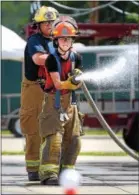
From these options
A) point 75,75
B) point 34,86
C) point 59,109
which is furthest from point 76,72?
point 34,86

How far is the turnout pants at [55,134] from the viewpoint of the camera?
7.29 metres

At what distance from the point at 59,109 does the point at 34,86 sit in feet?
3.00

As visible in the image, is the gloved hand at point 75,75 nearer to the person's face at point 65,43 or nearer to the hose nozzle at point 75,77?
the hose nozzle at point 75,77

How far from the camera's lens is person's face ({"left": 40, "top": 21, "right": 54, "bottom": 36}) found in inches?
312

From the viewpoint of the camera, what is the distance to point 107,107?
17875mm

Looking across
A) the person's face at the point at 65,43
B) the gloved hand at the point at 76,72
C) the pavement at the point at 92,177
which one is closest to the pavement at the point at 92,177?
the pavement at the point at 92,177

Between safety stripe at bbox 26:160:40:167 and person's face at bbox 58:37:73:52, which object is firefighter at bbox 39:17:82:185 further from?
safety stripe at bbox 26:160:40:167

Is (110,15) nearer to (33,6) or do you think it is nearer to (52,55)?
(33,6)

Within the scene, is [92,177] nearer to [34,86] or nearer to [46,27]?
[34,86]

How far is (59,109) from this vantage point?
727 cm

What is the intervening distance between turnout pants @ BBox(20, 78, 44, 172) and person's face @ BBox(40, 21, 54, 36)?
456 mm

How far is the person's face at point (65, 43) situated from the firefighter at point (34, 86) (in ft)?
2.04

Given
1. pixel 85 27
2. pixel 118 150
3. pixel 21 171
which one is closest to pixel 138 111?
pixel 118 150

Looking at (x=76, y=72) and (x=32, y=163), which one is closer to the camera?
(x=76, y=72)
